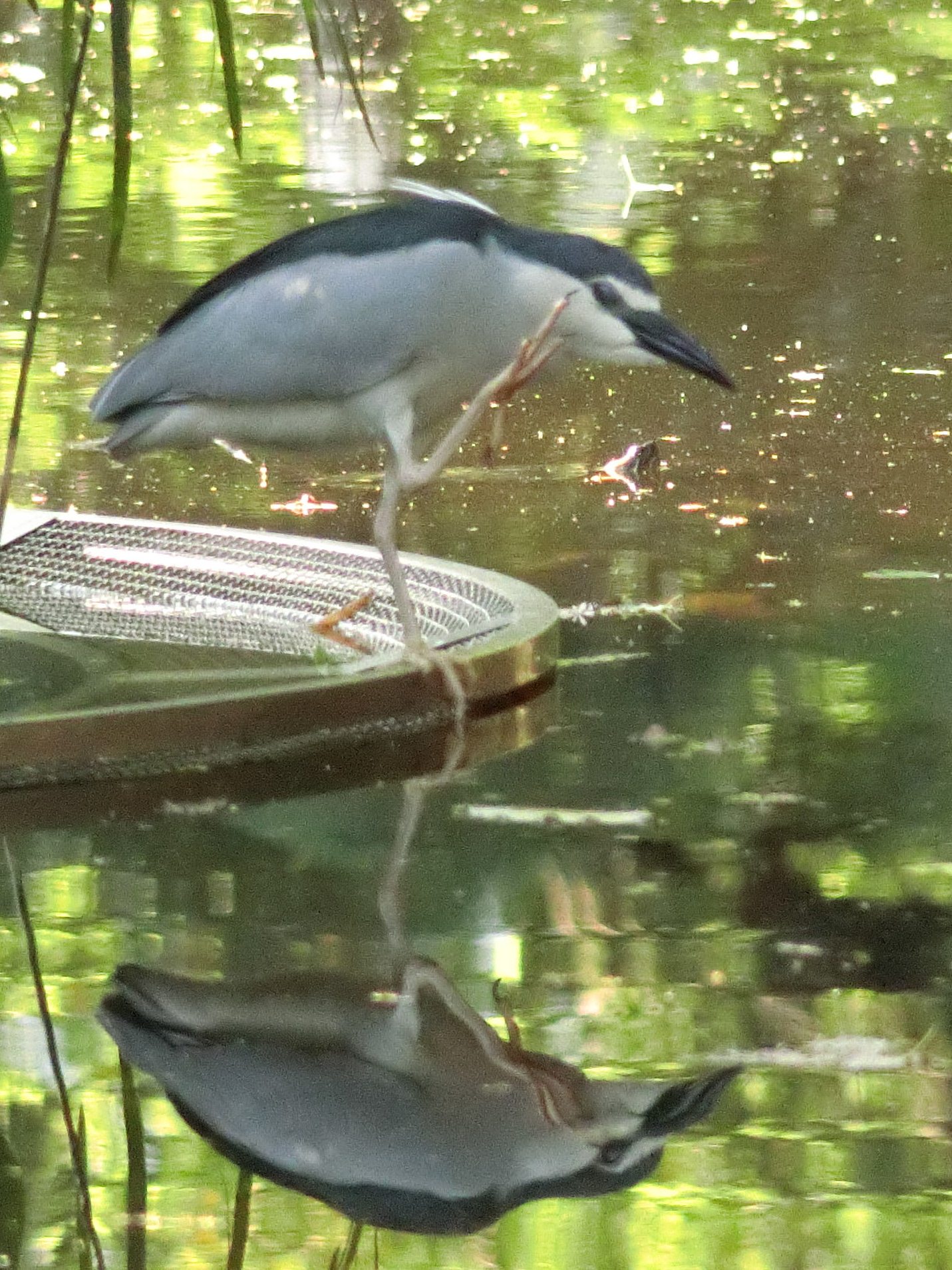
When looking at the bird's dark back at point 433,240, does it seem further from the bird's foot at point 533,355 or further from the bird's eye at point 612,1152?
the bird's eye at point 612,1152

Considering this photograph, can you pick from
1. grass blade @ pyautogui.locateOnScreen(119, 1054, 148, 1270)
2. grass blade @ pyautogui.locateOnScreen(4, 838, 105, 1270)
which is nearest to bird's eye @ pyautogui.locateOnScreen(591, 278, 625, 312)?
grass blade @ pyautogui.locateOnScreen(4, 838, 105, 1270)

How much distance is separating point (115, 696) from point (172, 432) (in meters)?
0.47

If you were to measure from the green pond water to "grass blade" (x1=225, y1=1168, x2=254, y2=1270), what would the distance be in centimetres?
2

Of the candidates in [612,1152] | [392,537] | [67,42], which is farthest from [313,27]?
[612,1152]

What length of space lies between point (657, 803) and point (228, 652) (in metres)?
1.13

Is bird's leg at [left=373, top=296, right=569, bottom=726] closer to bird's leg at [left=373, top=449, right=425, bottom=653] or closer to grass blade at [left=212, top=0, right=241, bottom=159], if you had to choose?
bird's leg at [left=373, top=449, right=425, bottom=653]

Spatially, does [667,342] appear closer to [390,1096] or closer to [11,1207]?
[390,1096]

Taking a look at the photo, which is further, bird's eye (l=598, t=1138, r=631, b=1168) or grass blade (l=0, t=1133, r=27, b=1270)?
bird's eye (l=598, t=1138, r=631, b=1168)

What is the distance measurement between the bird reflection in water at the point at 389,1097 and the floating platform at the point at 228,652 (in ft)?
2.41

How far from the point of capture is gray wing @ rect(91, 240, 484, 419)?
14.4 feet

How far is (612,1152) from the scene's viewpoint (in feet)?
9.65

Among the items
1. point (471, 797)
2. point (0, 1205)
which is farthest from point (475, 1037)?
point (471, 797)

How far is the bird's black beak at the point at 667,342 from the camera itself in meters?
4.40

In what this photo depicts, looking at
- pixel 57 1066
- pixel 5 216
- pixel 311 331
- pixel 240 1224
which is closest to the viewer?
pixel 240 1224
